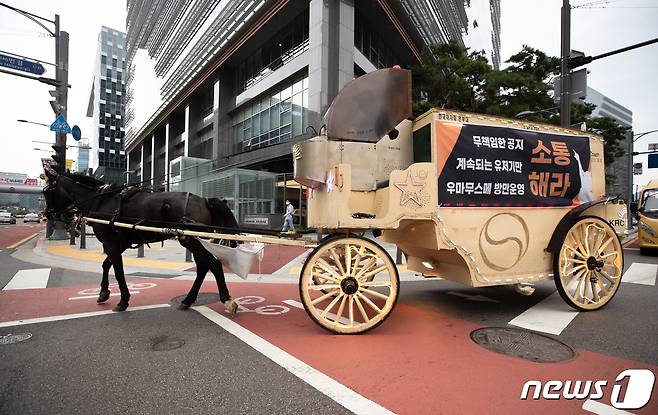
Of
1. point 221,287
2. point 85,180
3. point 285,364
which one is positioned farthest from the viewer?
point 85,180

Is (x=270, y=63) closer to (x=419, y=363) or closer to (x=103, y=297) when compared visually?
(x=103, y=297)

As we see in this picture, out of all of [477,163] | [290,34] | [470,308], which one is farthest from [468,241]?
[290,34]

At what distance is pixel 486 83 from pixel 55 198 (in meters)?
16.2

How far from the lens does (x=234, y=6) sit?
23.9 meters

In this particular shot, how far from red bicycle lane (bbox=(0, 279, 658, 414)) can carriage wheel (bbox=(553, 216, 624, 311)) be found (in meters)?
1.50

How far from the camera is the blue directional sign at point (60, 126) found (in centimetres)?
1371

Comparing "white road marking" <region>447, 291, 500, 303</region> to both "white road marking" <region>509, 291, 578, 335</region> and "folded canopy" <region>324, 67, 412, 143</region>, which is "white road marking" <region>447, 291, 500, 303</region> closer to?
"white road marking" <region>509, 291, 578, 335</region>

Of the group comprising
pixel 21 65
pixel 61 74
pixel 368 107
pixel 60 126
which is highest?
pixel 61 74

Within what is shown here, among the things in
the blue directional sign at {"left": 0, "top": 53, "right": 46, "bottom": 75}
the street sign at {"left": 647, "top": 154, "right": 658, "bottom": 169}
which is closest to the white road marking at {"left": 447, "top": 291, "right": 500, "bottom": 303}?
the blue directional sign at {"left": 0, "top": 53, "right": 46, "bottom": 75}

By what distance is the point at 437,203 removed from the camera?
4.25m

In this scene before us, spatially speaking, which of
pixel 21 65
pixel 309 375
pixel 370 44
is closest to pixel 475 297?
pixel 309 375

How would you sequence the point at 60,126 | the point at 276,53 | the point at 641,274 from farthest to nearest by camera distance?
the point at 276,53 → the point at 60,126 → the point at 641,274

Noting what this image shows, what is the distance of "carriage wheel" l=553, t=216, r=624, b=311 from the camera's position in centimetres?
479

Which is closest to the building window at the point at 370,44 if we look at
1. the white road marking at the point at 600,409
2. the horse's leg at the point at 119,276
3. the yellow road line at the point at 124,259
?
the yellow road line at the point at 124,259
